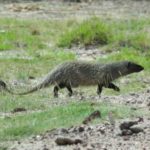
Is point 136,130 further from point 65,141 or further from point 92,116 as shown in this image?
point 92,116

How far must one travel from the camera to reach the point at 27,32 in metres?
20.3

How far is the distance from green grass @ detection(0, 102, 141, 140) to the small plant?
8279mm

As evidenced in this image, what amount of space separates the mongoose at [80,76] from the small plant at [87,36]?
5.52m

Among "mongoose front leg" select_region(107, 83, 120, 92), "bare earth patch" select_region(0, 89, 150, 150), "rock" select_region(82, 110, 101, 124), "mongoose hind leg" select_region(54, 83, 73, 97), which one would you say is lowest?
"mongoose front leg" select_region(107, 83, 120, 92)

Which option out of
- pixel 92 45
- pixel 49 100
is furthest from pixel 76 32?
pixel 49 100

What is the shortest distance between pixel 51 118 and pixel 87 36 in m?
9.42

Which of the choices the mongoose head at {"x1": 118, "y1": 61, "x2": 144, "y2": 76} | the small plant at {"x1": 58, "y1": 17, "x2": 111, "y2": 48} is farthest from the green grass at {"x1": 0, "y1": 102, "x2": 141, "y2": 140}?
the small plant at {"x1": 58, "y1": 17, "x2": 111, "y2": 48}

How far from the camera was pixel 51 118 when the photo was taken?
9.19 m

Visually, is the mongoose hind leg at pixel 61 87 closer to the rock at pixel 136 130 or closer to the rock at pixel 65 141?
the rock at pixel 136 130

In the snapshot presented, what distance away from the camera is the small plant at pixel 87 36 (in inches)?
723

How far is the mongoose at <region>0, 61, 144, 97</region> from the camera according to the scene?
12.0 meters

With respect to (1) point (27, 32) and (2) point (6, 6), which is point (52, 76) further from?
(2) point (6, 6)

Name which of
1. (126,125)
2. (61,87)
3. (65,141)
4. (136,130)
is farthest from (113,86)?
(65,141)

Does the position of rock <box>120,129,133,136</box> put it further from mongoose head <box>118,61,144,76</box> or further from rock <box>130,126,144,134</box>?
mongoose head <box>118,61,144,76</box>
